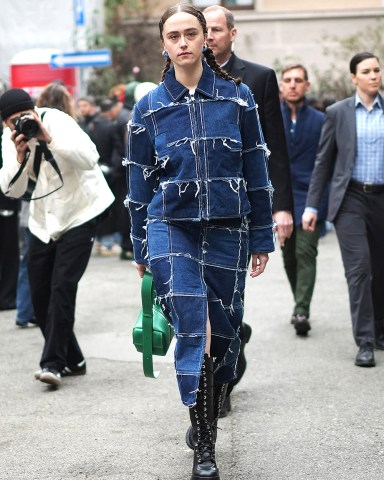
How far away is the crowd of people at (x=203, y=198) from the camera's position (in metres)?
4.99

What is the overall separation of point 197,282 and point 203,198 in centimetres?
37

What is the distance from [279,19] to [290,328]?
13.9 m

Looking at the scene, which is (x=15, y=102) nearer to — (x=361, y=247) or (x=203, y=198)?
(x=203, y=198)

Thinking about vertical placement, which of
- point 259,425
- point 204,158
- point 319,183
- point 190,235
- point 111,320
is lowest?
point 111,320

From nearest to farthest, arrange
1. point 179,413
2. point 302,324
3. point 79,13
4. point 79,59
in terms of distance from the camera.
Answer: point 179,413 → point 302,324 → point 79,59 → point 79,13

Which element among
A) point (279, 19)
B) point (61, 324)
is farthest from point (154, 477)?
point (279, 19)

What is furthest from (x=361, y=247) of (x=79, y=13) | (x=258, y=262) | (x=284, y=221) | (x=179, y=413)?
(x=79, y=13)

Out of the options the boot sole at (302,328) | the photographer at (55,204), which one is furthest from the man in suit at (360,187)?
the photographer at (55,204)

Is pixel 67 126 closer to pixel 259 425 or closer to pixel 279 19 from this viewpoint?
pixel 259 425

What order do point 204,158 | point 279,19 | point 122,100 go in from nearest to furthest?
point 204,158
point 122,100
point 279,19

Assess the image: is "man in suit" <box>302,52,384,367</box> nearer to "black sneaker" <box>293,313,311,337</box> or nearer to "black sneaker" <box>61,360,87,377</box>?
"black sneaker" <box>293,313,311,337</box>

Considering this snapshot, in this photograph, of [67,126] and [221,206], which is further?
[67,126]

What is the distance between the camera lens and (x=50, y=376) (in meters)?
6.99

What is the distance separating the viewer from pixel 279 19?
22.1m
